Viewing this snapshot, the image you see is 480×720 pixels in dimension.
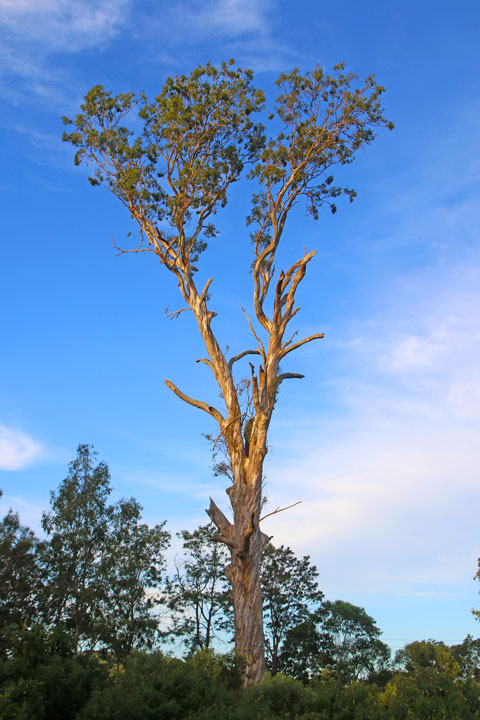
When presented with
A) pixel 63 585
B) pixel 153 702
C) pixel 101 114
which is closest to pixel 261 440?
pixel 153 702

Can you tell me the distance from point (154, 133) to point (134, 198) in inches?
65.8

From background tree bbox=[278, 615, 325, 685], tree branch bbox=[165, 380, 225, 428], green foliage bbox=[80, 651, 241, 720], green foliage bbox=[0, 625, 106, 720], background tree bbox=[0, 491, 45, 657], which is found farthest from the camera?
background tree bbox=[278, 615, 325, 685]

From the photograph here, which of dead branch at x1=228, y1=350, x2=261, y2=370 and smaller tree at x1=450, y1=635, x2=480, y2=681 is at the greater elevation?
dead branch at x1=228, y1=350, x2=261, y2=370

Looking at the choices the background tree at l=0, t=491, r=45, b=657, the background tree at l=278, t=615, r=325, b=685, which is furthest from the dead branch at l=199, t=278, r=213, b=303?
the background tree at l=278, t=615, r=325, b=685

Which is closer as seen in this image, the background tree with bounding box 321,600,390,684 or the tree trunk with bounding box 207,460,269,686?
the tree trunk with bounding box 207,460,269,686

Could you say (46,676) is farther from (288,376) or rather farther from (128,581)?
(128,581)

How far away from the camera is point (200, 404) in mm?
13008

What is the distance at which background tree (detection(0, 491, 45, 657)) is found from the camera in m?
24.1

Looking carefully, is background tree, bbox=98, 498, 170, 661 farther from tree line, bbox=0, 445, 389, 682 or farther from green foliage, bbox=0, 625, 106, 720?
green foliage, bbox=0, 625, 106, 720

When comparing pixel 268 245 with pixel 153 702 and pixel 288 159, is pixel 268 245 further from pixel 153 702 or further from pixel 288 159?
pixel 153 702

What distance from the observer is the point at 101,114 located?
15.8m

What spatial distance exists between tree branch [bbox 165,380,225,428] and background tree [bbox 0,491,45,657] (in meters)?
15.2

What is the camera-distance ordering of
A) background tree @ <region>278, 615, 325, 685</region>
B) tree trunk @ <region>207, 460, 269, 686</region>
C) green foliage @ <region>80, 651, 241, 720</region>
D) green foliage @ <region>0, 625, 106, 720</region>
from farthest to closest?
background tree @ <region>278, 615, 325, 685</region>
tree trunk @ <region>207, 460, 269, 686</region>
green foliage @ <region>80, 651, 241, 720</region>
green foliage @ <region>0, 625, 106, 720</region>

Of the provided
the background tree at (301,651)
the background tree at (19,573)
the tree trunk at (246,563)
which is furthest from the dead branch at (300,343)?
the background tree at (301,651)
